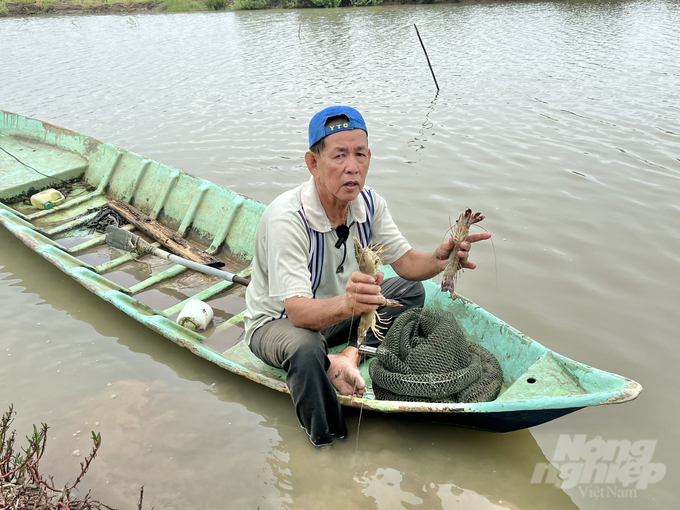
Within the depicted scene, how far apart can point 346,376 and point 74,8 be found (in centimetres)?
3495

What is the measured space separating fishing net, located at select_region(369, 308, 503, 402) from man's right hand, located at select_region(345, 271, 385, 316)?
691mm

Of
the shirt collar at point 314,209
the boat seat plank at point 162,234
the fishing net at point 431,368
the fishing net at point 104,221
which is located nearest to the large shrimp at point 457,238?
the fishing net at point 431,368

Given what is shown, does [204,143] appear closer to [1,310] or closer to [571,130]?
[1,310]

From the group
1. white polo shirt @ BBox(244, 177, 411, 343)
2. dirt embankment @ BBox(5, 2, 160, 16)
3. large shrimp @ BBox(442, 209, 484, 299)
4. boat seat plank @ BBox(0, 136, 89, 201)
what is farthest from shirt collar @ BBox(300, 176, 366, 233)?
dirt embankment @ BBox(5, 2, 160, 16)

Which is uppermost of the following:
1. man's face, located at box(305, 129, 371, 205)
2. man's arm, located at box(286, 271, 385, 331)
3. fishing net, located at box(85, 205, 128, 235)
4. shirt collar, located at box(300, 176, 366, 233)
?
man's face, located at box(305, 129, 371, 205)

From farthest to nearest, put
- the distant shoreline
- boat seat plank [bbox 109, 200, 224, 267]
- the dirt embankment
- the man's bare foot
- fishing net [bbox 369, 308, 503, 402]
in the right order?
the dirt embankment
the distant shoreline
boat seat plank [bbox 109, 200, 224, 267]
the man's bare foot
fishing net [bbox 369, 308, 503, 402]

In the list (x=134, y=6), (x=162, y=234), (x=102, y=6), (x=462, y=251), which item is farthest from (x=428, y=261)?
(x=102, y=6)

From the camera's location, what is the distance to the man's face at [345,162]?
266cm

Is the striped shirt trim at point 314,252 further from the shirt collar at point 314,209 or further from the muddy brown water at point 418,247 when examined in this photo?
the muddy brown water at point 418,247

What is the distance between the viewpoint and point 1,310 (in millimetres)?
4691

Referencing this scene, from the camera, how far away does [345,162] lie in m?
2.67

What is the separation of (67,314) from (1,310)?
0.65 metres

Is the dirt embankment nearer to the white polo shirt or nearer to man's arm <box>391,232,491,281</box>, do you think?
the white polo shirt

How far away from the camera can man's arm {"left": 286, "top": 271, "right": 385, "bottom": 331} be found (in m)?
2.37
